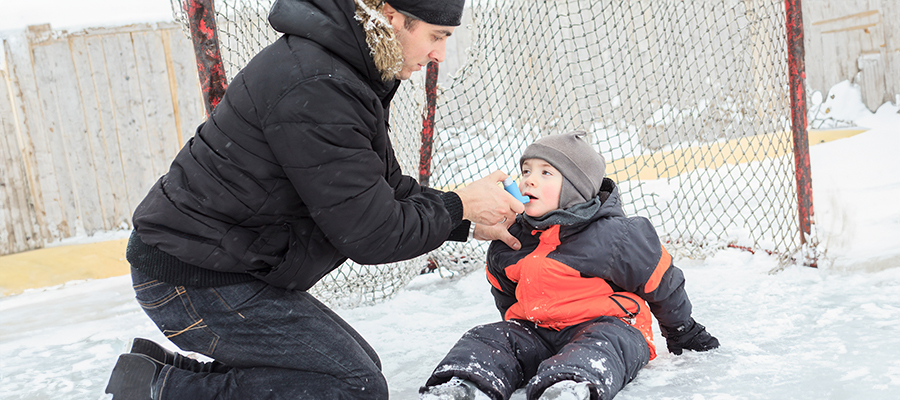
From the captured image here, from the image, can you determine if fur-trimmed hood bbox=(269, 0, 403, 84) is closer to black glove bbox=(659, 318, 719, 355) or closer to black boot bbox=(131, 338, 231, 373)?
black boot bbox=(131, 338, 231, 373)

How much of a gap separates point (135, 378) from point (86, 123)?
4279mm

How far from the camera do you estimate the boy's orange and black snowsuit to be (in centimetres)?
199

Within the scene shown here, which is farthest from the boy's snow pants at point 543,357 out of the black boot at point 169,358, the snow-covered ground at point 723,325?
the black boot at point 169,358

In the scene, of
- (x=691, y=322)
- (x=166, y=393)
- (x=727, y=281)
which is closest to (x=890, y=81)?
(x=727, y=281)

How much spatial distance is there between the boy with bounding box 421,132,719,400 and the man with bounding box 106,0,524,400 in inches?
12.0

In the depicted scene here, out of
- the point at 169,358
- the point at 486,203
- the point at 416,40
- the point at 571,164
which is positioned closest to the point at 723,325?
the point at 571,164

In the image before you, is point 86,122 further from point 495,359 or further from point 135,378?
point 495,359

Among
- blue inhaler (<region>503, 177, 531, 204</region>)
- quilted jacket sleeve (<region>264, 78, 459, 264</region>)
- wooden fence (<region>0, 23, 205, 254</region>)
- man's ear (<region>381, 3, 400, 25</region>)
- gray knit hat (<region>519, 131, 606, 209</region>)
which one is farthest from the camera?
wooden fence (<region>0, 23, 205, 254</region>)

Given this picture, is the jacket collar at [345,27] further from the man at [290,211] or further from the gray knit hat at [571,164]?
the gray knit hat at [571,164]

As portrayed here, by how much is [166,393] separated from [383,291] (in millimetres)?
1521

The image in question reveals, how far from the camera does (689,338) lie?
87.0 inches

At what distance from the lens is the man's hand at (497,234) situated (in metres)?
2.20

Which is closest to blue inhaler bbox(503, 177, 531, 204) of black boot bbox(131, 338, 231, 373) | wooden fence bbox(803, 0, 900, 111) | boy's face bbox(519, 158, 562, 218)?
boy's face bbox(519, 158, 562, 218)

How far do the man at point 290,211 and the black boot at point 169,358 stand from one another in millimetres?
23
